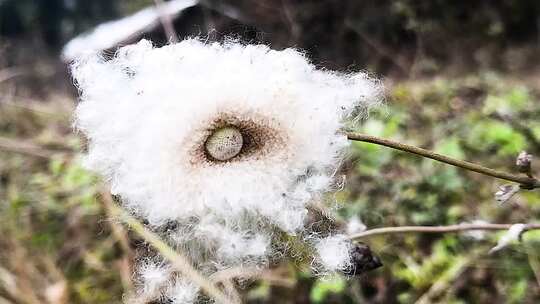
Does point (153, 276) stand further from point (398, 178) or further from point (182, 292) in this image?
point (398, 178)

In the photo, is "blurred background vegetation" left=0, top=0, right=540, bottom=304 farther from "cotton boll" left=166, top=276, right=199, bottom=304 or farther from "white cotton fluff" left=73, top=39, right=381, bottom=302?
"cotton boll" left=166, top=276, right=199, bottom=304

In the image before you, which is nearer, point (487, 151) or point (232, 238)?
point (232, 238)

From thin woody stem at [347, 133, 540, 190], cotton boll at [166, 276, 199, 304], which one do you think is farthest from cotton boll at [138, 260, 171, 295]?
thin woody stem at [347, 133, 540, 190]

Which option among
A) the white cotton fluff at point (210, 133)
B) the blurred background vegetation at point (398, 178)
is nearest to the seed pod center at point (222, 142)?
the white cotton fluff at point (210, 133)

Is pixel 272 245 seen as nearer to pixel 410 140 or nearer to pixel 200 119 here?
pixel 200 119

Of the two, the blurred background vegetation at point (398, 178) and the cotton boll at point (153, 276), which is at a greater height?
the blurred background vegetation at point (398, 178)

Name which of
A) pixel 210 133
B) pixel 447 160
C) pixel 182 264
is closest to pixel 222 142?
pixel 210 133

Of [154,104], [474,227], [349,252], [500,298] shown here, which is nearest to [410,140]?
[500,298]

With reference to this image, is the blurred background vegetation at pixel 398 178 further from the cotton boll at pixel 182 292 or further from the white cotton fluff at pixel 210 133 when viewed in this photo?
the cotton boll at pixel 182 292

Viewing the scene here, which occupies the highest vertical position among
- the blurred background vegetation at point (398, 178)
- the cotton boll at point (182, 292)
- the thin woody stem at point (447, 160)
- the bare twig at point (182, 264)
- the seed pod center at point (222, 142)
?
the blurred background vegetation at point (398, 178)
